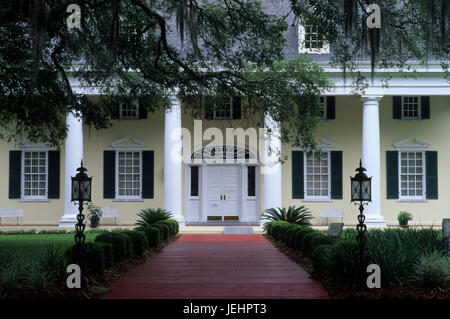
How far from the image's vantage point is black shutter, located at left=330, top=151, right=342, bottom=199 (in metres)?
22.5

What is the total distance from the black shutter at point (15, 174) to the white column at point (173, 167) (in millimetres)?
5783

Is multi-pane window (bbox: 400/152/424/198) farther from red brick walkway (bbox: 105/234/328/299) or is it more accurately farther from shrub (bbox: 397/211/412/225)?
red brick walkway (bbox: 105/234/328/299)

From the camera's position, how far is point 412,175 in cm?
2259

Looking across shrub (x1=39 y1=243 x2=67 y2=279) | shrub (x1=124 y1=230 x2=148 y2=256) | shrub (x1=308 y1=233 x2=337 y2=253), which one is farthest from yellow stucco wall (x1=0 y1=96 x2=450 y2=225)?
shrub (x1=39 y1=243 x2=67 y2=279)

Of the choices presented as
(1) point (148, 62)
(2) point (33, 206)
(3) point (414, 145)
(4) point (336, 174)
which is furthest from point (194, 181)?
(1) point (148, 62)

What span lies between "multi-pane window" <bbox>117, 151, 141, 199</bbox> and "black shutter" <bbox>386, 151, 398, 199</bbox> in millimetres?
9379

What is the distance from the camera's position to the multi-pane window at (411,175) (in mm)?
22547

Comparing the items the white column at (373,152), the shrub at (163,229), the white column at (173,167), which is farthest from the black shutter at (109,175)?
the white column at (373,152)

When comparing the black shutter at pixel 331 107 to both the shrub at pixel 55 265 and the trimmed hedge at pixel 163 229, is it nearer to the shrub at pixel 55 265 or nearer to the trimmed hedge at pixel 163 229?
the trimmed hedge at pixel 163 229

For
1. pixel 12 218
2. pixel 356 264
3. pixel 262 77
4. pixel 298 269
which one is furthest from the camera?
pixel 12 218

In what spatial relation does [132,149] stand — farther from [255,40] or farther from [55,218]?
[255,40]

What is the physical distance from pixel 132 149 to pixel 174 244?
8075mm
